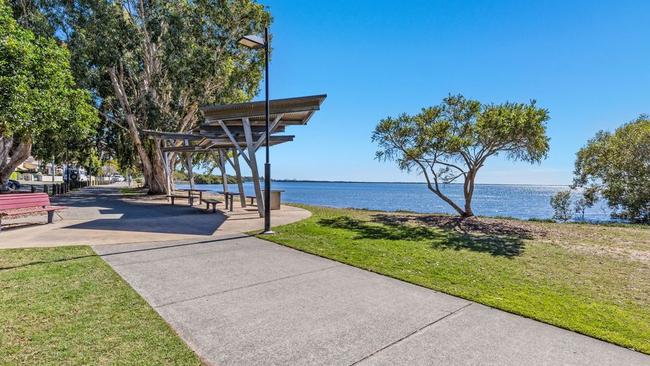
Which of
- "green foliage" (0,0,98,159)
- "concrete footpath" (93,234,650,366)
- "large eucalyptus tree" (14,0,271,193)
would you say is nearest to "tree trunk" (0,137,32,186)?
"large eucalyptus tree" (14,0,271,193)

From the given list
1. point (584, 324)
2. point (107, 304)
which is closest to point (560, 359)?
point (584, 324)

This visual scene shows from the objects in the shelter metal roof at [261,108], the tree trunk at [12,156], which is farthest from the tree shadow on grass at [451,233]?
the tree trunk at [12,156]

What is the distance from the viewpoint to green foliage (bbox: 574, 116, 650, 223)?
62.2 ft

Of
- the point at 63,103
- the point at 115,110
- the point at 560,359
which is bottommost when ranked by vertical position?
the point at 560,359

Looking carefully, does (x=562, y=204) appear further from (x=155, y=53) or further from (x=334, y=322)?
(x=155, y=53)

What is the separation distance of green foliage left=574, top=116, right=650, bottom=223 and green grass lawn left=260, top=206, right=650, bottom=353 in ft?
34.0

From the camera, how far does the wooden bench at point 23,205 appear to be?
8.95m

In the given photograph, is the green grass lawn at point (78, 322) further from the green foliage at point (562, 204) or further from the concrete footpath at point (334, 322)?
the green foliage at point (562, 204)

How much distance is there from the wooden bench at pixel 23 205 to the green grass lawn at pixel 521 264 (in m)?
6.79

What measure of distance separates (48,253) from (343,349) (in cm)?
624

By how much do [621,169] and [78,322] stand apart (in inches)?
1013

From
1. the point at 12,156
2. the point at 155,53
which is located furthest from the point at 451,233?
the point at 12,156

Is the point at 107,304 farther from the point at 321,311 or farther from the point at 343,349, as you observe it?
the point at 343,349

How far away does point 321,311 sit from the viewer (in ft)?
13.0
